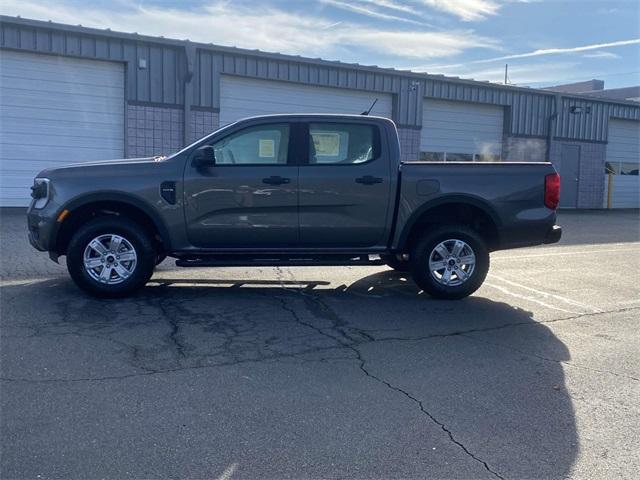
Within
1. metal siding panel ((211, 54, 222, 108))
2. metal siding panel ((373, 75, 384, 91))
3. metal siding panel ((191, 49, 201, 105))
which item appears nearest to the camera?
metal siding panel ((191, 49, 201, 105))

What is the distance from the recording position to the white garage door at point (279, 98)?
56.6ft

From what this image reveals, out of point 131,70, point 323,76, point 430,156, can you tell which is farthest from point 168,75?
point 430,156

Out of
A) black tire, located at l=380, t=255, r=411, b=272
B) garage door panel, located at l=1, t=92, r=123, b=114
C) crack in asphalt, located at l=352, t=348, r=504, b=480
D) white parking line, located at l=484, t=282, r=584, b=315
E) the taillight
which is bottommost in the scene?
crack in asphalt, located at l=352, t=348, r=504, b=480

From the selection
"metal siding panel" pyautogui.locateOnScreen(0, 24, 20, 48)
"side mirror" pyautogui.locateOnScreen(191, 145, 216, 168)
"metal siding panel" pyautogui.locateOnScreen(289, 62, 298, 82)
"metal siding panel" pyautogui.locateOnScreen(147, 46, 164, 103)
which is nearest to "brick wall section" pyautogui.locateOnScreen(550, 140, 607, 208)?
"metal siding panel" pyautogui.locateOnScreen(289, 62, 298, 82)

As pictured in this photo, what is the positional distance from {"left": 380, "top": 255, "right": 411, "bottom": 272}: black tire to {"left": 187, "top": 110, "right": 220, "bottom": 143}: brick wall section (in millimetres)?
9575

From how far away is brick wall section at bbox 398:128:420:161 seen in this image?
66.0 feet

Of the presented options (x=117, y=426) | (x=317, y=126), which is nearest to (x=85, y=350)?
(x=117, y=426)

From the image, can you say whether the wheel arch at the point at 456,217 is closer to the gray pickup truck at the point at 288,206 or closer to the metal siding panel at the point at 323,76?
the gray pickup truck at the point at 288,206

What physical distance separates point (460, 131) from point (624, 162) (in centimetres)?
914

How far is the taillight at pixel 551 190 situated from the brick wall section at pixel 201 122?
1111 centimetres

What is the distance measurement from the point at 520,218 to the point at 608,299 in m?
1.60

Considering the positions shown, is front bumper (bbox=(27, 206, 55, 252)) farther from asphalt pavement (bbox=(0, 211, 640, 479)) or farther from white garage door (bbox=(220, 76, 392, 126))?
white garage door (bbox=(220, 76, 392, 126))

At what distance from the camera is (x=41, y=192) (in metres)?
6.86

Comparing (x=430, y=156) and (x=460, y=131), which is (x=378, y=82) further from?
(x=460, y=131)
